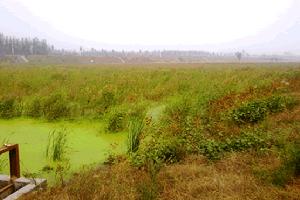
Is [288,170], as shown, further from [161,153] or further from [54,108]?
[54,108]

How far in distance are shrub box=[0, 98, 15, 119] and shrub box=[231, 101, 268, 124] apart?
604 cm

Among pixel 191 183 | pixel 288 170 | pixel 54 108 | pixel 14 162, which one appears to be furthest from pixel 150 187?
pixel 54 108

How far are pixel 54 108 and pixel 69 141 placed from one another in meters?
2.61

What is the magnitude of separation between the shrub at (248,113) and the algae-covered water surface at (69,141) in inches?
98.8

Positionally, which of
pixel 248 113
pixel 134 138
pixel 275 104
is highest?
pixel 275 104

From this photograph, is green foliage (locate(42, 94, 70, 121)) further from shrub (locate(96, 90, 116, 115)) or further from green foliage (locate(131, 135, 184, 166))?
green foliage (locate(131, 135, 184, 166))

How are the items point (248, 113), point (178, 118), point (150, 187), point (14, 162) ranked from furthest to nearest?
point (178, 118) < point (248, 113) < point (14, 162) < point (150, 187)

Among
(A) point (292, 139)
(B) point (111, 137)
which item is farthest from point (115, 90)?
(A) point (292, 139)

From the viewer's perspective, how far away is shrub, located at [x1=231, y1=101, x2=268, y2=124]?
830cm

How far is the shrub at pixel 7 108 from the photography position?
1049 cm

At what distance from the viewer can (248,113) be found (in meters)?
8.45

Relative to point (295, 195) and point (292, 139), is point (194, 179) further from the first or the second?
point (292, 139)

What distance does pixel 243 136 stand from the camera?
6.52 metres

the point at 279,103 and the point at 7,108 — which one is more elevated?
the point at 279,103
